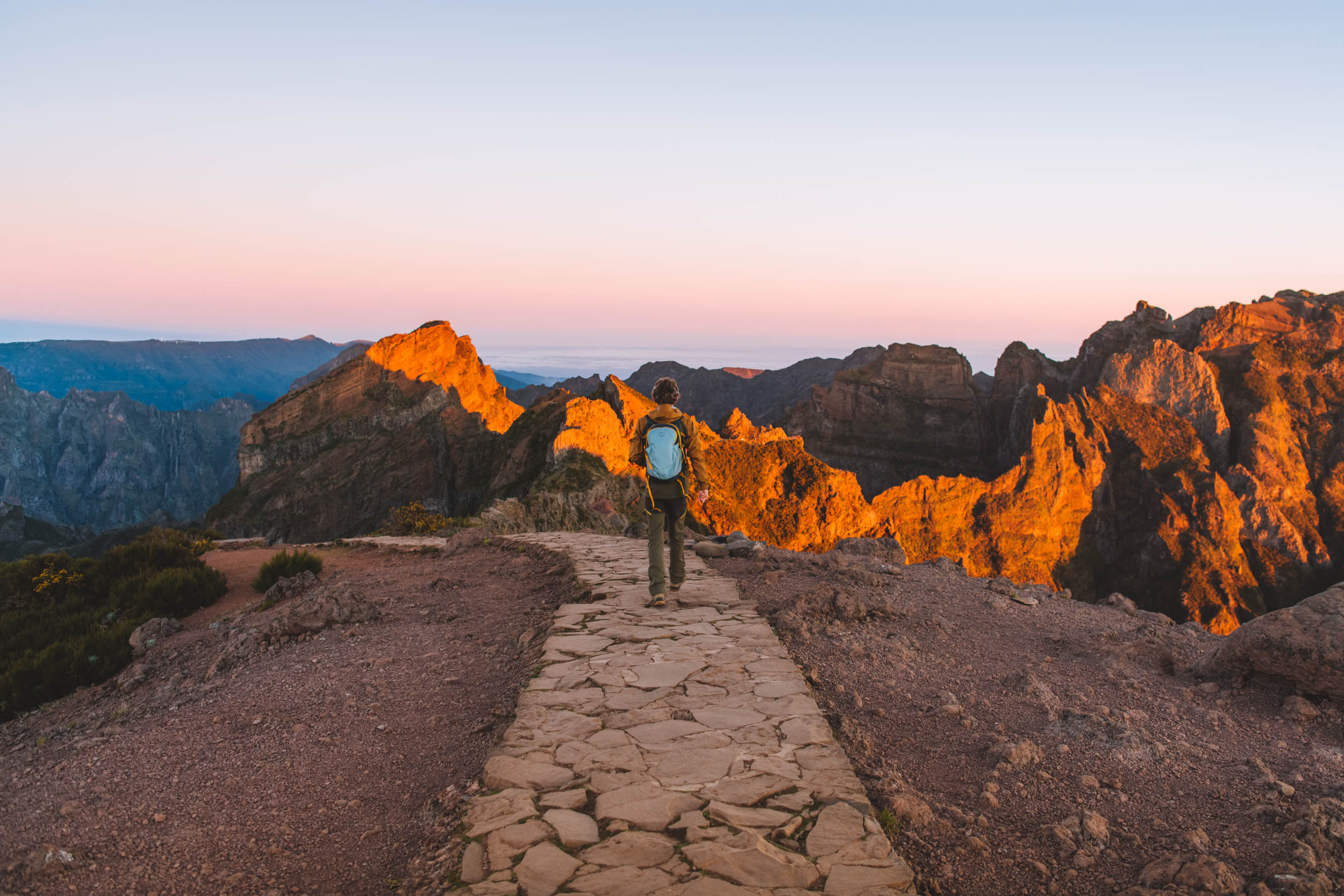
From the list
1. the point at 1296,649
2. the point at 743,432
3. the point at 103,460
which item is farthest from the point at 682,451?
the point at 103,460

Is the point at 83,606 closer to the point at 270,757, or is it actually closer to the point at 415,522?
the point at 415,522

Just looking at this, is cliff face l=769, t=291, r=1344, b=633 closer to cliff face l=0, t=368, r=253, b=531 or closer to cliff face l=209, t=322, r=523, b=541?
cliff face l=209, t=322, r=523, b=541

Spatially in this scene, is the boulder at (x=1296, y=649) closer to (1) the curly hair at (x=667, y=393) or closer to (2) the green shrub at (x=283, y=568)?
(1) the curly hair at (x=667, y=393)

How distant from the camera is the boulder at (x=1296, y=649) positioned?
16.7 ft

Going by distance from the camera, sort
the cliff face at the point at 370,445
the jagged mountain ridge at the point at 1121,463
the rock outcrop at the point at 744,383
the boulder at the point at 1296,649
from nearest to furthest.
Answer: the boulder at the point at 1296,649
the cliff face at the point at 370,445
the jagged mountain ridge at the point at 1121,463
the rock outcrop at the point at 744,383

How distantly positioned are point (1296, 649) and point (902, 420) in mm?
104043

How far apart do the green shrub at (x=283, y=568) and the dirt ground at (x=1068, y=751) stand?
27.7ft

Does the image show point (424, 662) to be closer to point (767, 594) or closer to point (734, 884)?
point (767, 594)

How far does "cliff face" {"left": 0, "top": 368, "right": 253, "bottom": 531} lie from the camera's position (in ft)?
539

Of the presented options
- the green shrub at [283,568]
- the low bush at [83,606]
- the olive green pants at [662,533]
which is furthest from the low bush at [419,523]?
the olive green pants at [662,533]

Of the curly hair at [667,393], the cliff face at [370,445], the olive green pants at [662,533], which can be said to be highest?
the curly hair at [667,393]

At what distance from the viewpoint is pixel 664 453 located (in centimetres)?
710

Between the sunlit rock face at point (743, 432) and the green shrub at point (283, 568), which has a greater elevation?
the green shrub at point (283, 568)

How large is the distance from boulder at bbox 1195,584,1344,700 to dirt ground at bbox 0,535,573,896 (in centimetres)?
545
